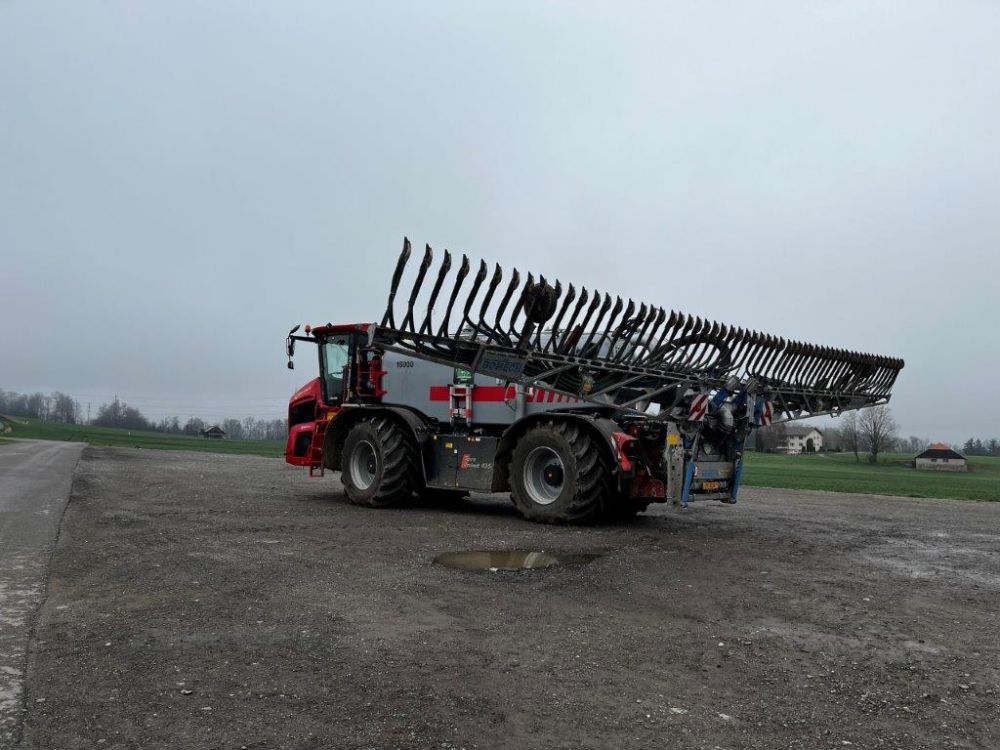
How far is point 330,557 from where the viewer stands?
7969 millimetres

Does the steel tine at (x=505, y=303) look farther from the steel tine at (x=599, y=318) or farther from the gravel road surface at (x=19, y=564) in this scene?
the gravel road surface at (x=19, y=564)

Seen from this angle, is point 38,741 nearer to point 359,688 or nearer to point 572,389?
point 359,688

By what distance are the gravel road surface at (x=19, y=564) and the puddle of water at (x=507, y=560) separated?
341 cm

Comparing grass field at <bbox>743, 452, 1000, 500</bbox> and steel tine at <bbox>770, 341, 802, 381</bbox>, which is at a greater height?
steel tine at <bbox>770, 341, 802, 381</bbox>

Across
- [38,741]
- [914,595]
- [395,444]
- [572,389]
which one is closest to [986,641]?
[914,595]

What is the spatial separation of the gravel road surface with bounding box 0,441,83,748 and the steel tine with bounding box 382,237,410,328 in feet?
14.4

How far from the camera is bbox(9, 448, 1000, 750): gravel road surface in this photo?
382cm

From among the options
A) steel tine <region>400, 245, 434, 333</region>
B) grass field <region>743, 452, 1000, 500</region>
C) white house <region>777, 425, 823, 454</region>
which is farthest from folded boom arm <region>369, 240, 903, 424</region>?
white house <region>777, 425, 823, 454</region>

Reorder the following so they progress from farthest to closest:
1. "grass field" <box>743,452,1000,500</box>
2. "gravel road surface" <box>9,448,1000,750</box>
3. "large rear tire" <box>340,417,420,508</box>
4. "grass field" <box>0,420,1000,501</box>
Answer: "grass field" <box>0,420,1000,501</box> → "grass field" <box>743,452,1000,500</box> → "large rear tire" <box>340,417,420,508</box> → "gravel road surface" <box>9,448,1000,750</box>

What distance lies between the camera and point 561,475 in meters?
11.1

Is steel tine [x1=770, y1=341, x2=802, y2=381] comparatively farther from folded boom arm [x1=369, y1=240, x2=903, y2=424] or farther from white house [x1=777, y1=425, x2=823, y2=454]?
white house [x1=777, y1=425, x2=823, y2=454]

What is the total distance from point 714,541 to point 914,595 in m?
3.05

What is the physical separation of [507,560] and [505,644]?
10.2 feet

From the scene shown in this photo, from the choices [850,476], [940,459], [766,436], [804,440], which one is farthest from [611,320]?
[804,440]
